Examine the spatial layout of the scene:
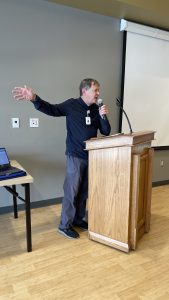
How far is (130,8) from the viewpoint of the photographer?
299 cm

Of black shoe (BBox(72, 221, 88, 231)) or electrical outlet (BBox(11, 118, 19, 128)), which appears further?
electrical outlet (BBox(11, 118, 19, 128))

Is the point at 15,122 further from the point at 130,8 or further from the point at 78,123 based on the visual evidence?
the point at 130,8

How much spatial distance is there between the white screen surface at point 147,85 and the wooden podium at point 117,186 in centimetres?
138

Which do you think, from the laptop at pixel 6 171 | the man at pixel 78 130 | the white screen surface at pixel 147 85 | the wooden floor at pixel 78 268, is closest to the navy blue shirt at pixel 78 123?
the man at pixel 78 130

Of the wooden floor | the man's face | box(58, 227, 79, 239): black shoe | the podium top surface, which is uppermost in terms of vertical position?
the man's face

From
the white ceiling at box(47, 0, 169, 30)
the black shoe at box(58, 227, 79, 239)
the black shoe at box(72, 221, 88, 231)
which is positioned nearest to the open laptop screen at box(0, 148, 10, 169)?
the black shoe at box(58, 227, 79, 239)

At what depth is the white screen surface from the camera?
3.53m

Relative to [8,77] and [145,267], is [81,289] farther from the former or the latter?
[8,77]

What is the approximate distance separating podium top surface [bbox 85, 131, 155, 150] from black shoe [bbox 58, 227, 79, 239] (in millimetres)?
895

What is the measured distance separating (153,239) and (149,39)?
2764mm

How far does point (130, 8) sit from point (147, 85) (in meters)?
1.13

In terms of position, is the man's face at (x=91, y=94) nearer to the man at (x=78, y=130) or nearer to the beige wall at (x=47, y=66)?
the man at (x=78, y=130)

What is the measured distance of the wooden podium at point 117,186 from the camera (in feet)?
6.84

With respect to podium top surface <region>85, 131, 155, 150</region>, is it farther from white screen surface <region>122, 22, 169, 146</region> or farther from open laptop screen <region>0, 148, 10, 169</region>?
white screen surface <region>122, 22, 169, 146</region>
